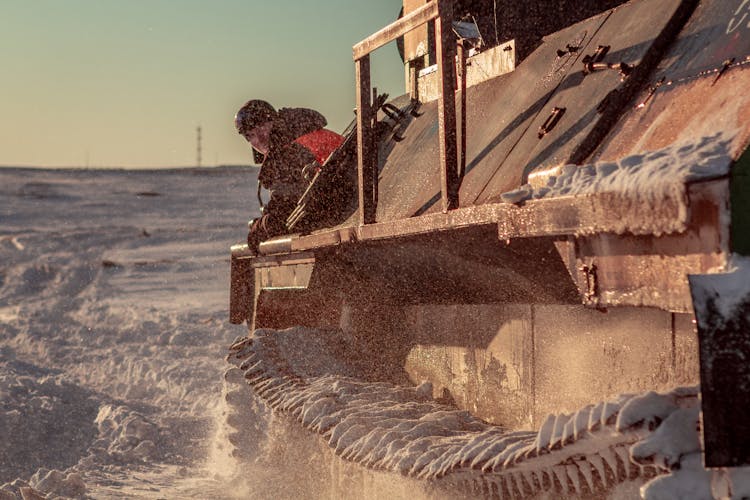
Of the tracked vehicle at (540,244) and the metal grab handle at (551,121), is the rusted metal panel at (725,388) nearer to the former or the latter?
the tracked vehicle at (540,244)

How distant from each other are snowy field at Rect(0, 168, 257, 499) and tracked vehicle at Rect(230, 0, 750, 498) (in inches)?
66.9

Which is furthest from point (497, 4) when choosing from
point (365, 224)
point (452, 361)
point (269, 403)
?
point (269, 403)

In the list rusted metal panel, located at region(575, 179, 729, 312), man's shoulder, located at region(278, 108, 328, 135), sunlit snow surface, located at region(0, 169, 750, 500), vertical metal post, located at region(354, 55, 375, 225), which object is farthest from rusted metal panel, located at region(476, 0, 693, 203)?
man's shoulder, located at region(278, 108, 328, 135)

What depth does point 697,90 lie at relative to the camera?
3109 millimetres

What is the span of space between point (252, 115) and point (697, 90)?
459cm

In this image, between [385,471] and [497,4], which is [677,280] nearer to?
[385,471]

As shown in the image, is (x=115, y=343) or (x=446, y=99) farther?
(x=115, y=343)

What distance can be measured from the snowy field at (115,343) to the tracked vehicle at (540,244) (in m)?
1.70

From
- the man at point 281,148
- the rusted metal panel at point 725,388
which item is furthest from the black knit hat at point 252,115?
the rusted metal panel at point 725,388

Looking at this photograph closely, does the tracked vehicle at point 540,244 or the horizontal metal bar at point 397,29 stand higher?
the horizontal metal bar at point 397,29

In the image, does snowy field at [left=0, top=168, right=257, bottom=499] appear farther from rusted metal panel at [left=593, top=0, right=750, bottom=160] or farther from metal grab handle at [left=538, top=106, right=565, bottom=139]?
rusted metal panel at [left=593, top=0, right=750, bottom=160]

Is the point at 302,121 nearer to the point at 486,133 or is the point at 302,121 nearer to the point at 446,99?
the point at 486,133

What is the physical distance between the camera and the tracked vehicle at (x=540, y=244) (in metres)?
2.55

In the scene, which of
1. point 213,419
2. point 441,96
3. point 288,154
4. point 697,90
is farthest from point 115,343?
point 697,90
